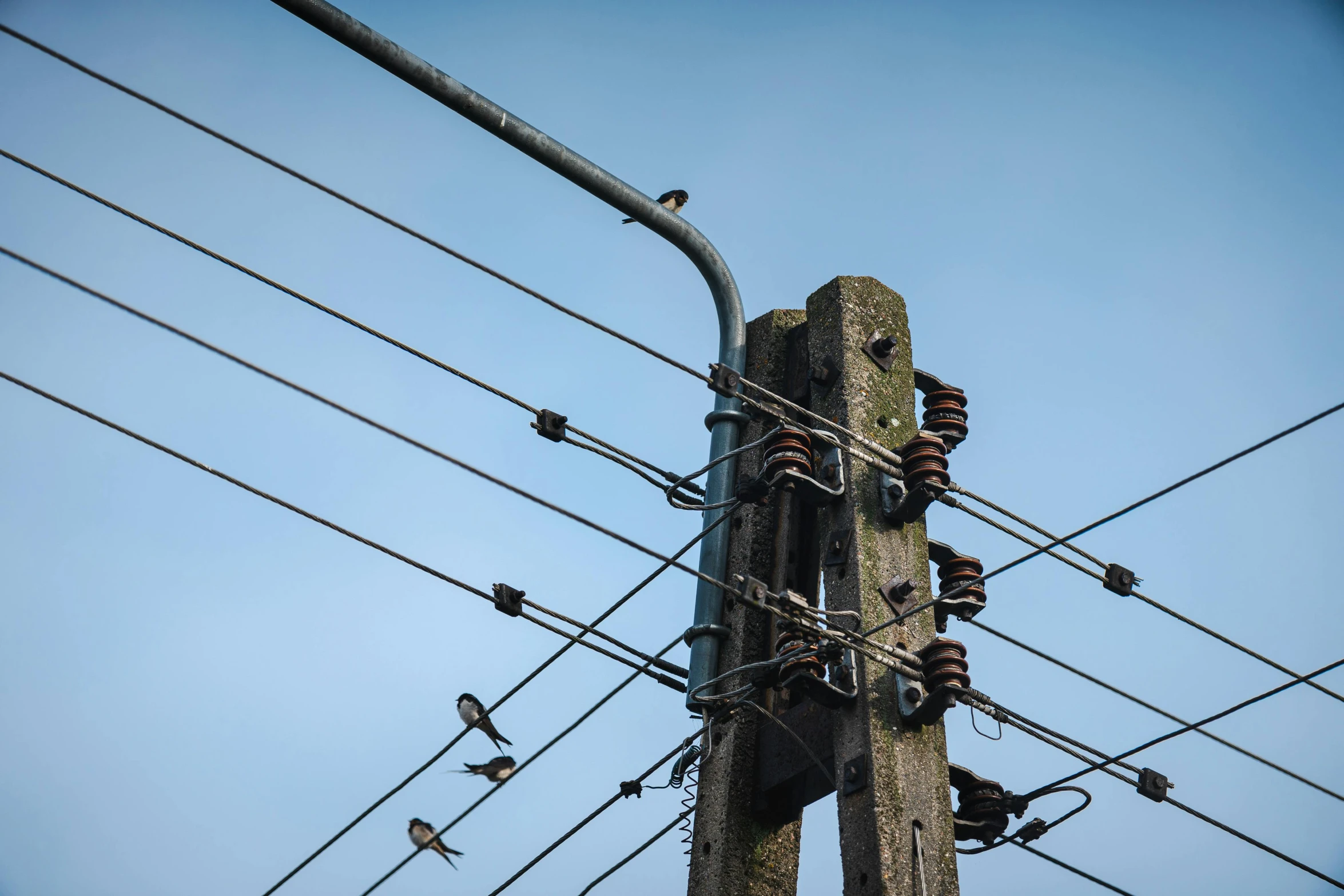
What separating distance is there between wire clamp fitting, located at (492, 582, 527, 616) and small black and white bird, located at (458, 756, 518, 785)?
1.92 meters

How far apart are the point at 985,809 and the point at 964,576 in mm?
960

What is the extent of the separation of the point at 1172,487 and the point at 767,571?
1.74m

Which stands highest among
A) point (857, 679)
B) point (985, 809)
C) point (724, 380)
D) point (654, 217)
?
point (654, 217)

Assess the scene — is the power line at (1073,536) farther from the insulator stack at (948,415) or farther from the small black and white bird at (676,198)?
the small black and white bird at (676,198)

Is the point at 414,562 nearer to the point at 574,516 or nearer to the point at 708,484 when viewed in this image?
the point at 574,516

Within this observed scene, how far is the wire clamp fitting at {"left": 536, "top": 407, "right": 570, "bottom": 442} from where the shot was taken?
18.2 feet

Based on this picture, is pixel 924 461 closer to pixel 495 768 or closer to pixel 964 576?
pixel 964 576

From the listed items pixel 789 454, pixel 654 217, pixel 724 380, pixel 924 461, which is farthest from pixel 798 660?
pixel 654 217

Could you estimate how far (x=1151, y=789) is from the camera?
18.2 feet

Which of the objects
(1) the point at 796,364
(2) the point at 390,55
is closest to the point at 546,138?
(2) the point at 390,55

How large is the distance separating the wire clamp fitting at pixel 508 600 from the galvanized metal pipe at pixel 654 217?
2.70 ft

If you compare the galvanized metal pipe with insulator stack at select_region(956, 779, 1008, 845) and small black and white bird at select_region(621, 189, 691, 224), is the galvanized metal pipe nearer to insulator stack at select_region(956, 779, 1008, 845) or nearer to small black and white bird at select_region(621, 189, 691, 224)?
insulator stack at select_region(956, 779, 1008, 845)

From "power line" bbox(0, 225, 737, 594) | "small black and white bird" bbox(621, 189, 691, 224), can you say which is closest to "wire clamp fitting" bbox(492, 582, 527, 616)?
"power line" bbox(0, 225, 737, 594)

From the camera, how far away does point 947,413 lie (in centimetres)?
600
